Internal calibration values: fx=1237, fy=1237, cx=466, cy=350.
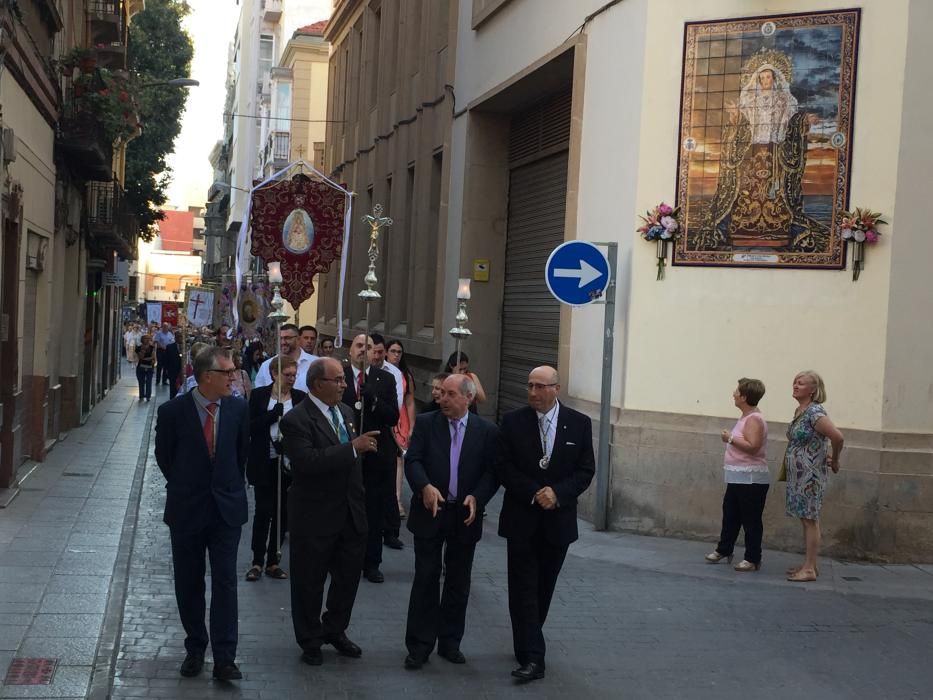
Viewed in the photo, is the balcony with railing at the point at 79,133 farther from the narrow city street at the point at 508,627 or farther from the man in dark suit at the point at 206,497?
the man in dark suit at the point at 206,497

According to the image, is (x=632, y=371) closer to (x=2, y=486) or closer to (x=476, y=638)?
(x=476, y=638)

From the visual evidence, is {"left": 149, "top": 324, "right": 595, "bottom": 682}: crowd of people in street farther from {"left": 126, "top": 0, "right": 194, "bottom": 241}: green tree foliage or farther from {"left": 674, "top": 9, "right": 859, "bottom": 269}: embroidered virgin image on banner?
{"left": 126, "top": 0, "right": 194, "bottom": 241}: green tree foliage

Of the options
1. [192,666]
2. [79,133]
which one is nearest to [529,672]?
[192,666]

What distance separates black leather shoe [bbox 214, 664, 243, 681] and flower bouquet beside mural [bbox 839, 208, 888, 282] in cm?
710

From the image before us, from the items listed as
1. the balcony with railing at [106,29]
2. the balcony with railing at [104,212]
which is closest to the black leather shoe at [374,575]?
the balcony with railing at [106,29]

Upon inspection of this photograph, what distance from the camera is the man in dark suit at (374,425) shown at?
9922 mm

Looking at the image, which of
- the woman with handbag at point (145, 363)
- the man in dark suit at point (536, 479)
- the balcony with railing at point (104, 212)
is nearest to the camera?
the man in dark suit at point (536, 479)

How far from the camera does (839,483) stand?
11.3 m

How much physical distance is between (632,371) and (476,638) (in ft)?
16.4

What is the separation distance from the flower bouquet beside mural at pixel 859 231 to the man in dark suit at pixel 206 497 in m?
6.60

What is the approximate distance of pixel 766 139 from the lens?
39.1 feet

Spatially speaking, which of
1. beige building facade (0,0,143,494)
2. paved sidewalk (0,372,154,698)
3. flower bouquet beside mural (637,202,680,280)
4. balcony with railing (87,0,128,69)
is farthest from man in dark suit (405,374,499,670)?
balcony with railing (87,0,128,69)

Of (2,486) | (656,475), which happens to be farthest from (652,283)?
(2,486)

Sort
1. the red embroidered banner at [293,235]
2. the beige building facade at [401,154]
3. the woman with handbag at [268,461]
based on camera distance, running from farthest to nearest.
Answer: the beige building facade at [401,154], the red embroidered banner at [293,235], the woman with handbag at [268,461]
